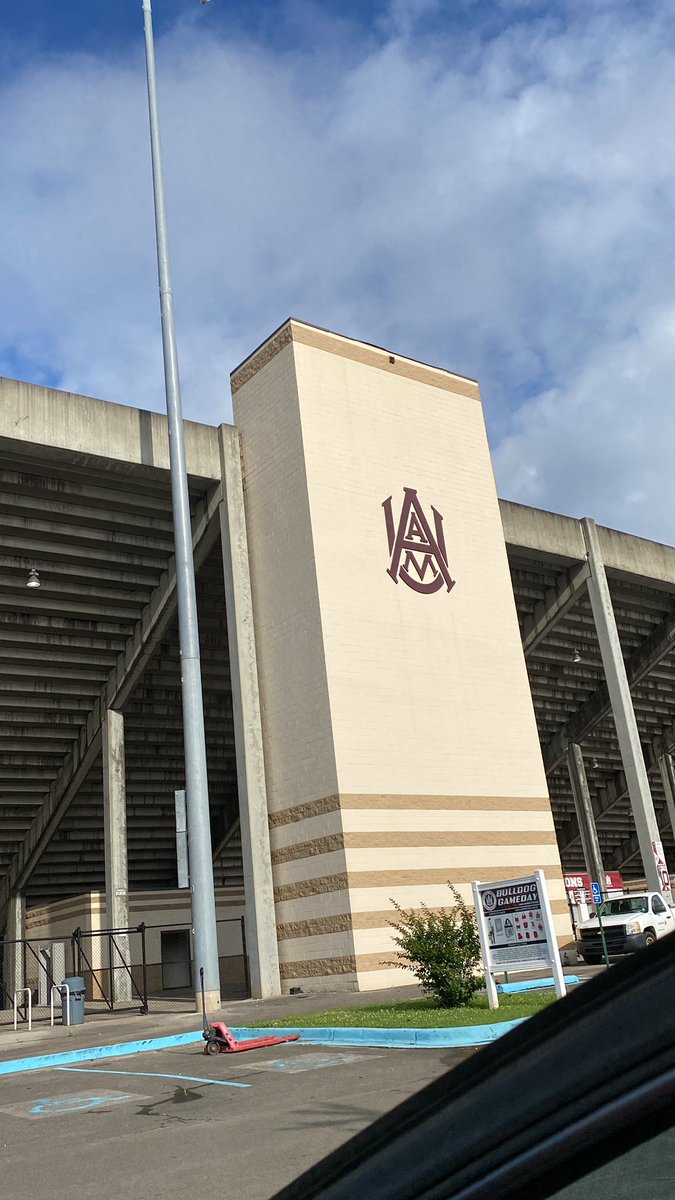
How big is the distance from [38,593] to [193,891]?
11.7 metres

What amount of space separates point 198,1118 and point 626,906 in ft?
61.9

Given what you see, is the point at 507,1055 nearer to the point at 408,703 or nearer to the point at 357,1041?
the point at 357,1041

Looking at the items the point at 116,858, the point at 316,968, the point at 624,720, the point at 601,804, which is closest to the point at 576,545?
the point at 624,720

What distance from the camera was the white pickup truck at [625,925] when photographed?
2278 cm

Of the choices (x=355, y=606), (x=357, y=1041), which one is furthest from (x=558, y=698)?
(x=357, y=1041)

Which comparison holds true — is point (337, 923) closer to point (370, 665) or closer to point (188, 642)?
point (370, 665)

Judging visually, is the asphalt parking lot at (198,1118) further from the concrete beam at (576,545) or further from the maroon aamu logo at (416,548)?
the concrete beam at (576,545)

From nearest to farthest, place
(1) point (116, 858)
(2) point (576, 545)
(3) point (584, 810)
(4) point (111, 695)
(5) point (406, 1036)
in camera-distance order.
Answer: (5) point (406, 1036)
(1) point (116, 858)
(4) point (111, 695)
(2) point (576, 545)
(3) point (584, 810)

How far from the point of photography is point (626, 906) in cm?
2480

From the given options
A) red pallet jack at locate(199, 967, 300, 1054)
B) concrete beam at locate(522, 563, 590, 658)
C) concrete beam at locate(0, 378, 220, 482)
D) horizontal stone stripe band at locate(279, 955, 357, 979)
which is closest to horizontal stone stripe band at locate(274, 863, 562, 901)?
horizontal stone stripe band at locate(279, 955, 357, 979)

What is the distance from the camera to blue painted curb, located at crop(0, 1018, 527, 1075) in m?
11.1

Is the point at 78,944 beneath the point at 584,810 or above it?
beneath

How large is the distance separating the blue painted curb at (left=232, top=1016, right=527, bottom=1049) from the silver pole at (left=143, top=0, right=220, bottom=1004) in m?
5.69

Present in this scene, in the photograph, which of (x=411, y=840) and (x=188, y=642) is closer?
(x=188, y=642)
